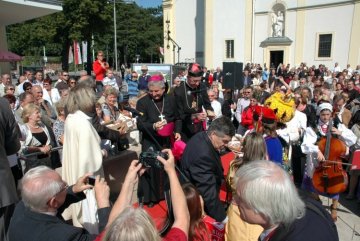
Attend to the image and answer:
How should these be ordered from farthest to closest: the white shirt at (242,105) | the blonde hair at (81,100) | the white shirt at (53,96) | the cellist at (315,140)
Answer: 1. the white shirt at (53,96)
2. the white shirt at (242,105)
3. the cellist at (315,140)
4. the blonde hair at (81,100)

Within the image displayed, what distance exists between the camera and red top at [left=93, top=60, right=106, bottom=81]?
11492mm

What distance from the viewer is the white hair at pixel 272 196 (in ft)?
5.79

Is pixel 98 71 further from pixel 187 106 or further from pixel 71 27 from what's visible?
pixel 71 27

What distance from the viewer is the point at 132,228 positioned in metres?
1.58

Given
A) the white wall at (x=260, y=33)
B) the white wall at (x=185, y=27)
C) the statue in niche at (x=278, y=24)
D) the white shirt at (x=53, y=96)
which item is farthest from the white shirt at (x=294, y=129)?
the white wall at (x=185, y=27)

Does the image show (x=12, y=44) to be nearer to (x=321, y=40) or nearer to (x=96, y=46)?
(x=96, y=46)

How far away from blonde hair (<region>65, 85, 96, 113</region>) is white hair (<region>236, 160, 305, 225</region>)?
2256mm

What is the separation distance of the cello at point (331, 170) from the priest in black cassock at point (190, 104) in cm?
182

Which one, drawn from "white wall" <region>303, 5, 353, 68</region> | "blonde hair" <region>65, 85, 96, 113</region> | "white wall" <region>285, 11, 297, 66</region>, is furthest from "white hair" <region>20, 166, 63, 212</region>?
"white wall" <region>285, 11, 297, 66</region>

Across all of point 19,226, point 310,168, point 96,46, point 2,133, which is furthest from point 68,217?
point 96,46

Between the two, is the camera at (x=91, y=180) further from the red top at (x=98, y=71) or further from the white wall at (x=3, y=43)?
the white wall at (x=3, y=43)

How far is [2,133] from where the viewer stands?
314 centimetres

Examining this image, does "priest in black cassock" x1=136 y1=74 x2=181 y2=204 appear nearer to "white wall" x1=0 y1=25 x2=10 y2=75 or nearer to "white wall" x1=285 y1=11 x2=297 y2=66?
"white wall" x1=0 y1=25 x2=10 y2=75

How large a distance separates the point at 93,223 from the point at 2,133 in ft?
4.52
